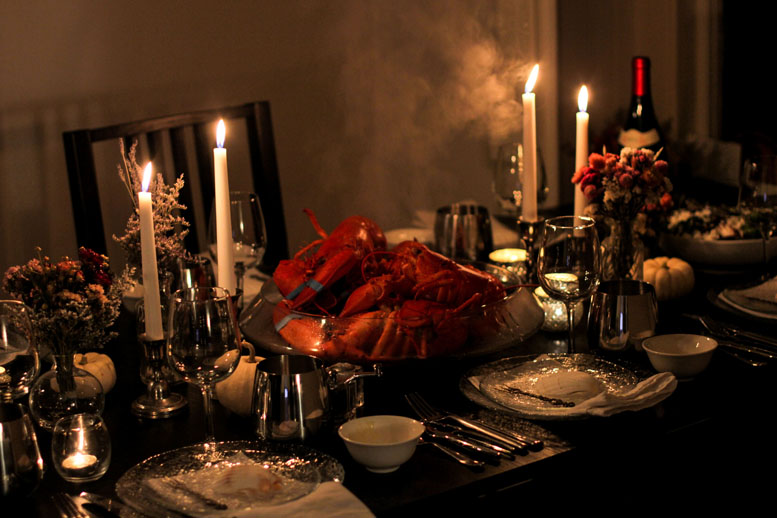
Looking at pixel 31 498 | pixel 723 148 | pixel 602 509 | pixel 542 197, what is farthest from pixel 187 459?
pixel 723 148

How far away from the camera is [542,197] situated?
1.94 m

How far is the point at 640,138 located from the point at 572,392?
129cm

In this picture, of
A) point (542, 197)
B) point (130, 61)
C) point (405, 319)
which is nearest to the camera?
point (405, 319)

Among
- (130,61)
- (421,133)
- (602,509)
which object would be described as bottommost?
(602,509)

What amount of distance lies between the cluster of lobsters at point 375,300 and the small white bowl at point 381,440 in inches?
7.8

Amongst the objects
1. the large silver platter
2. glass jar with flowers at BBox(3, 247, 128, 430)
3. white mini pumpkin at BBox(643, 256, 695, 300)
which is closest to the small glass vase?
glass jar with flowers at BBox(3, 247, 128, 430)

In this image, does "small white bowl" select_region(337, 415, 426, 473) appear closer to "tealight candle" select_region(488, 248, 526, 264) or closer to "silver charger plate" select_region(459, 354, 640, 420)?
"silver charger plate" select_region(459, 354, 640, 420)

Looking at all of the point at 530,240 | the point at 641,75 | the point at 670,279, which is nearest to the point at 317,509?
the point at 530,240

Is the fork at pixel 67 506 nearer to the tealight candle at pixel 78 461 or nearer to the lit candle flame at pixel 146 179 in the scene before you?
the tealight candle at pixel 78 461

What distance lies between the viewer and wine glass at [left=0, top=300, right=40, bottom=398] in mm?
952

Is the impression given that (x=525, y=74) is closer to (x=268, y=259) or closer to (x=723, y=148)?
(x=723, y=148)

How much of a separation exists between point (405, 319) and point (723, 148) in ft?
6.57

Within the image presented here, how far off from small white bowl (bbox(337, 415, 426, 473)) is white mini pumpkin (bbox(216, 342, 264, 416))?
15cm

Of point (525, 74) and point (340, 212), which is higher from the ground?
point (525, 74)
